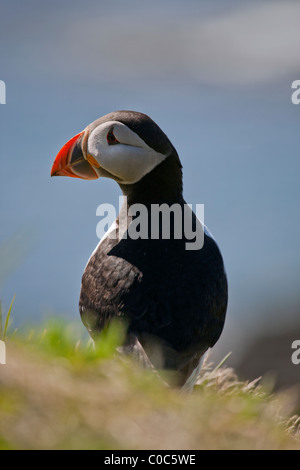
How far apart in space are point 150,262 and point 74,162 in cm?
181

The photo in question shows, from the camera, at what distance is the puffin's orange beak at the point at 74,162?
6.83 m

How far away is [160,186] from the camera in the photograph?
20.4ft

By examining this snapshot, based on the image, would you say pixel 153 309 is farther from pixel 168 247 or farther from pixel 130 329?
pixel 168 247

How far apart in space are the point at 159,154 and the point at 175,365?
6.98ft

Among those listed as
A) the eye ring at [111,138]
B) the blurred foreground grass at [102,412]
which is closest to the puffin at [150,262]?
the eye ring at [111,138]

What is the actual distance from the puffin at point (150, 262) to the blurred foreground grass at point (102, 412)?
5.57 ft

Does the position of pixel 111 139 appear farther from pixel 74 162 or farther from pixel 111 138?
pixel 74 162

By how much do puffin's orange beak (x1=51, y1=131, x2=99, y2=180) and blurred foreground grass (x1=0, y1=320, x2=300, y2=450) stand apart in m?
3.44

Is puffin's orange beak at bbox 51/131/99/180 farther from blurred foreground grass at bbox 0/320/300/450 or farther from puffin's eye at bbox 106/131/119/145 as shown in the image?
blurred foreground grass at bbox 0/320/300/450

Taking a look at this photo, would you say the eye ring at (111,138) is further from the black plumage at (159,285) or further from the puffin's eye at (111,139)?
the black plumage at (159,285)

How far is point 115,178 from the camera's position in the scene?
6582 millimetres

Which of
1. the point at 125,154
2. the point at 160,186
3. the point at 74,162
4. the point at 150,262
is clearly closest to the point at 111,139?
the point at 125,154
